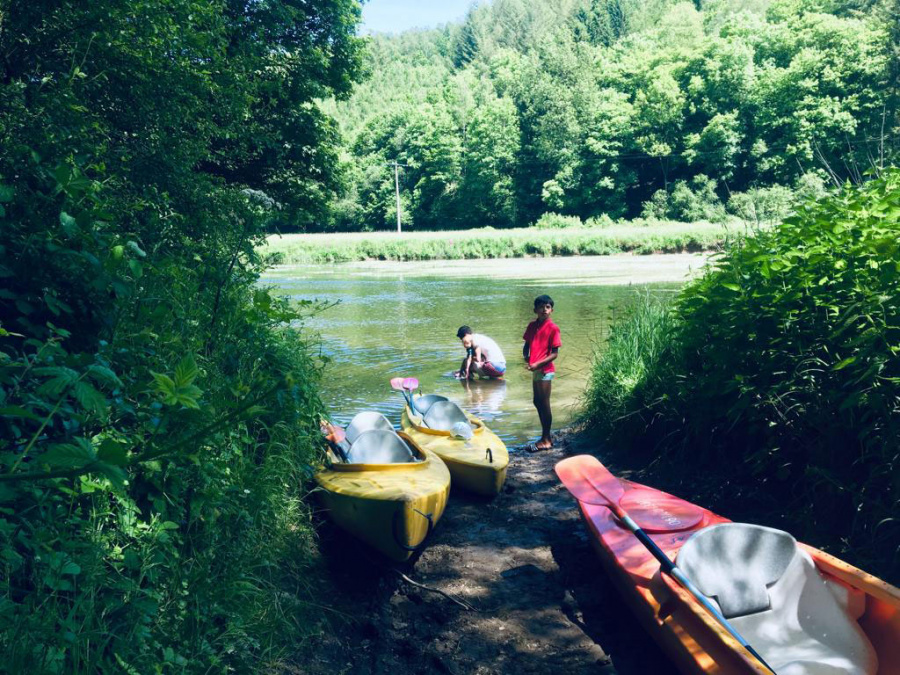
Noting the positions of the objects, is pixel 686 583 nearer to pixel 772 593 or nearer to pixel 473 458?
pixel 772 593

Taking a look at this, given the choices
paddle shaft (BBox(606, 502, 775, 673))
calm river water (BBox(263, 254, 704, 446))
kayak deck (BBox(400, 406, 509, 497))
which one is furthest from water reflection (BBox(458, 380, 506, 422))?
paddle shaft (BBox(606, 502, 775, 673))

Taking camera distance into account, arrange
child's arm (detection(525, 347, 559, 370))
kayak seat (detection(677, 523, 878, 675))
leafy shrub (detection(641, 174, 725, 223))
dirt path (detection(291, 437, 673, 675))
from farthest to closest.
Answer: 1. leafy shrub (detection(641, 174, 725, 223))
2. child's arm (detection(525, 347, 559, 370))
3. dirt path (detection(291, 437, 673, 675))
4. kayak seat (detection(677, 523, 878, 675))

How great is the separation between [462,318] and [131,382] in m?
16.1

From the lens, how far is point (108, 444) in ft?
4.23

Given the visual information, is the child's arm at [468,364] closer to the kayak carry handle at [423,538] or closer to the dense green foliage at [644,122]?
the kayak carry handle at [423,538]

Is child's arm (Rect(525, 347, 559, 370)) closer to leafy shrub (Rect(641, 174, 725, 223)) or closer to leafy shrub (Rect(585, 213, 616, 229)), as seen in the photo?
leafy shrub (Rect(641, 174, 725, 223))

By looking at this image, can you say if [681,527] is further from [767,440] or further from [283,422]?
[283,422]

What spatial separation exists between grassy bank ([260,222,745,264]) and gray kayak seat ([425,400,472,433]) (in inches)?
1112

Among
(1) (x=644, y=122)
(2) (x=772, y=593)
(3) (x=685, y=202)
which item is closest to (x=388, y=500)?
(2) (x=772, y=593)

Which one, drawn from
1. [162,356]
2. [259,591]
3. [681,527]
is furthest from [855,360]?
[162,356]

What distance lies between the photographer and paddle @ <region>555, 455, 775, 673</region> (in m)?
3.40

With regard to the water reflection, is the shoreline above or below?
above

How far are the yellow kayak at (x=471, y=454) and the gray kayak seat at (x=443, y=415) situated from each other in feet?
0.56

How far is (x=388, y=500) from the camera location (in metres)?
4.45
